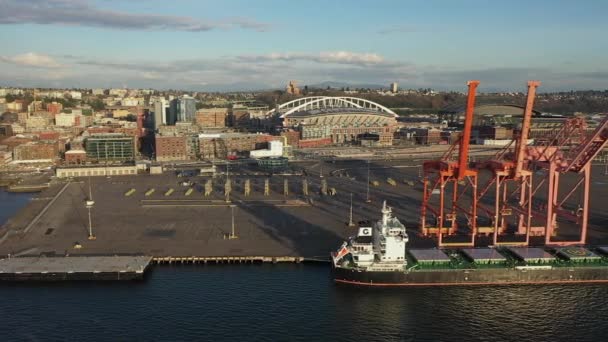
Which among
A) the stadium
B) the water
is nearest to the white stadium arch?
the stadium

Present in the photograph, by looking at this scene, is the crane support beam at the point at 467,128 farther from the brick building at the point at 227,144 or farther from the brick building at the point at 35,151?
the brick building at the point at 35,151

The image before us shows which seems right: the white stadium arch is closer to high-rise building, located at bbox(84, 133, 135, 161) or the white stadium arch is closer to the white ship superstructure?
high-rise building, located at bbox(84, 133, 135, 161)

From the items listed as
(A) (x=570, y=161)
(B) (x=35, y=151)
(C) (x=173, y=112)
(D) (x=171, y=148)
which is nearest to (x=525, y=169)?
(A) (x=570, y=161)

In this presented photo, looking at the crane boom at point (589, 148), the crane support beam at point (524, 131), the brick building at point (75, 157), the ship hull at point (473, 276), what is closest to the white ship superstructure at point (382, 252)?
the ship hull at point (473, 276)

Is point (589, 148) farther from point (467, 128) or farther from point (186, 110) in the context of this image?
point (186, 110)

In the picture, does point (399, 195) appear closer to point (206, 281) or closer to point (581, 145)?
point (581, 145)

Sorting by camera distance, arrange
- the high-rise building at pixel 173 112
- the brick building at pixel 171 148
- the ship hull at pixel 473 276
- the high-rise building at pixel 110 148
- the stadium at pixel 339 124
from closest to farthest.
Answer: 1. the ship hull at pixel 473 276
2. the high-rise building at pixel 110 148
3. the brick building at pixel 171 148
4. the stadium at pixel 339 124
5. the high-rise building at pixel 173 112
